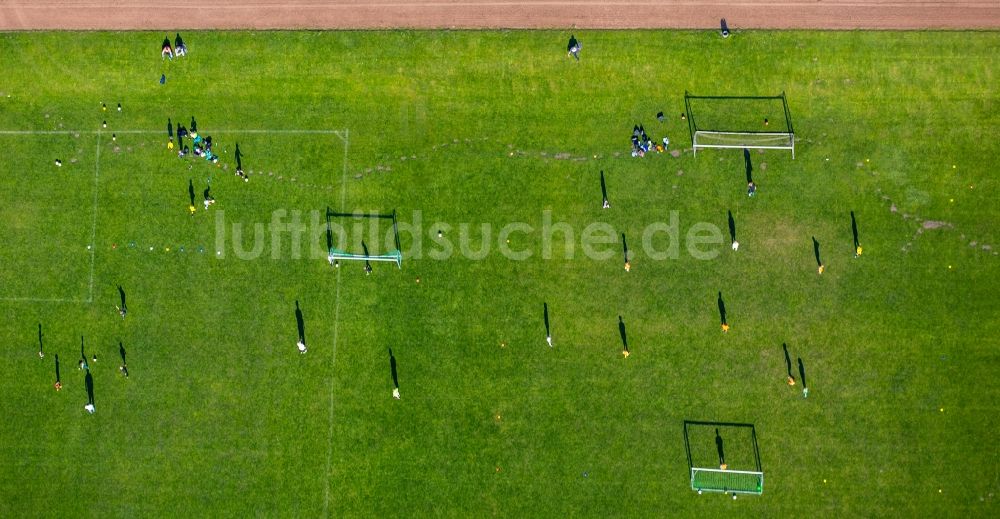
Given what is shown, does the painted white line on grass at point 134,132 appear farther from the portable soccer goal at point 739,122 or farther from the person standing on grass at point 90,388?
the portable soccer goal at point 739,122

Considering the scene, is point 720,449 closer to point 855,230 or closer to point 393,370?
point 855,230

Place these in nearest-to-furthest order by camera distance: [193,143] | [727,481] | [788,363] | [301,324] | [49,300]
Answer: [727,481] < [788,363] < [301,324] < [49,300] < [193,143]

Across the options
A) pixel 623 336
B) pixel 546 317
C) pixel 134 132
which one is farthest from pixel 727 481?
pixel 134 132

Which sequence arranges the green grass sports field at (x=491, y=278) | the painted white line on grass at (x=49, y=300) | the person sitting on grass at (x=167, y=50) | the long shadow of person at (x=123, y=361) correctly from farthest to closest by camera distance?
the person sitting on grass at (x=167, y=50)
the painted white line on grass at (x=49, y=300)
the long shadow of person at (x=123, y=361)
the green grass sports field at (x=491, y=278)

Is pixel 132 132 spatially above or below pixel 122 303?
above

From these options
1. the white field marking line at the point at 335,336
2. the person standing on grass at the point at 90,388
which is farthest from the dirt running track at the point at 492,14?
the person standing on grass at the point at 90,388

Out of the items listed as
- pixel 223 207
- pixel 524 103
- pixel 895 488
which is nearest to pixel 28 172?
pixel 223 207

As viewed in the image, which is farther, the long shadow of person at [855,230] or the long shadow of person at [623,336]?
the long shadow of person at [623,336]
